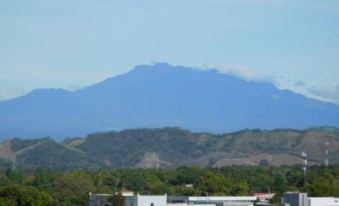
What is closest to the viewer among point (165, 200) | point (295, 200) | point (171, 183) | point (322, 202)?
point (295, 200)

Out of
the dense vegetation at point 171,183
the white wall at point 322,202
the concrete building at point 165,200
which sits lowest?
the white wall at point 322,202

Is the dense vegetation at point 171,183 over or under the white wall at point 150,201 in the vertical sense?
over

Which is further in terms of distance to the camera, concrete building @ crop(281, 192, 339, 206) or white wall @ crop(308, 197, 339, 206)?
white wall @ crop(308, 197, 339, 206)

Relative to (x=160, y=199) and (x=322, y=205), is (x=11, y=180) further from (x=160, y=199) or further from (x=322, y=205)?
(x=322, y=205)

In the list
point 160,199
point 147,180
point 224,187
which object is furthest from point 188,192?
point 160,199

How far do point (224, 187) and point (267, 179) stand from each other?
18784 millimetres

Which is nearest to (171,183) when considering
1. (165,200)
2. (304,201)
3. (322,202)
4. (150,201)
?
(165,200)

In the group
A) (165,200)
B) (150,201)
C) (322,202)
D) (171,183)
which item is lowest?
(322,202)

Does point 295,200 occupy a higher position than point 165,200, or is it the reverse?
point 165,200

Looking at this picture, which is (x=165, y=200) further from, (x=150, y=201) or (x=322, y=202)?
(x=322, y=202)

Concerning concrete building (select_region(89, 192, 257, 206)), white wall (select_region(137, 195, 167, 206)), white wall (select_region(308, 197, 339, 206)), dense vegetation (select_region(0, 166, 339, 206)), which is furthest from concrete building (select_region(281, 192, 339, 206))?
dense vegetation (select_region(0, 166, 339, 206))

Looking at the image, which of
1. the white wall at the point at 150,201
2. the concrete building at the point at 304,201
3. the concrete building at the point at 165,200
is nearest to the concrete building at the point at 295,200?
the concrete building at the point at 304,201

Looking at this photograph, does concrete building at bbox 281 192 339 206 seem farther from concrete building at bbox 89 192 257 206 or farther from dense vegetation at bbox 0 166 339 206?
dense vegetation at bbox 0 166 339 206

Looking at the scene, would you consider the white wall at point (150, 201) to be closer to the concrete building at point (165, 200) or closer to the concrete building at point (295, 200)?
the concrete building at point (165, 200)
